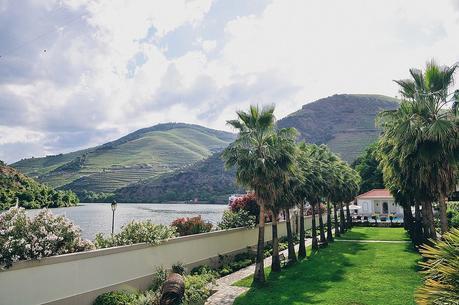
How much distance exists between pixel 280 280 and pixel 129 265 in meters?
7.50

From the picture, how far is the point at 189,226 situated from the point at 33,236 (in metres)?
9.93

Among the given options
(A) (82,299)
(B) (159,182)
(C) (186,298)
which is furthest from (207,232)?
(B) (159,182)

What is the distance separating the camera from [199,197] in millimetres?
141125

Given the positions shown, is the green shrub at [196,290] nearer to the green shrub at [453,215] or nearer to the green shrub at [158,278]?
the green shrub at [158,278]

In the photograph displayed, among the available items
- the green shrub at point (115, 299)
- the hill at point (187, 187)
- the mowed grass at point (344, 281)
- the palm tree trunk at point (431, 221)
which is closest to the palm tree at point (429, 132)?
the palm tree trunk at point (431, 221)

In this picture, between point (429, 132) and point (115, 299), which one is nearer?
point (115, 299)

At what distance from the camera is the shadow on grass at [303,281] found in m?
14.0

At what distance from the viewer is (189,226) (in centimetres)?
1903

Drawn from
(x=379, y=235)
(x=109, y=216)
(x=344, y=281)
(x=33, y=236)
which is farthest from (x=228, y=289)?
(x=109, y=216)

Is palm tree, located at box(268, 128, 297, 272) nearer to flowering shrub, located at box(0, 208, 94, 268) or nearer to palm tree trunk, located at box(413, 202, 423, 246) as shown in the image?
flowering shrub, located at box(0, 208, 94, 268)

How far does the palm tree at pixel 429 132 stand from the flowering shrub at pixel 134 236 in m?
10.3

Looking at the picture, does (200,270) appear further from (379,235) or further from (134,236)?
(379,235)

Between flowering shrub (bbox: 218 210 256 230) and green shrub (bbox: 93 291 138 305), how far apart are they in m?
11.1

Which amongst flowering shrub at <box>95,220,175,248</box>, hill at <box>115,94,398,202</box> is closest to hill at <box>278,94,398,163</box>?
hill at <box>115,94,398,202</box>
